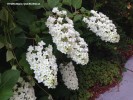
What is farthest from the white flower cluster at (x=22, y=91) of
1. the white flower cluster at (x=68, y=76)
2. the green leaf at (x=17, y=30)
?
the white flower cluster at (x=68, y=76)

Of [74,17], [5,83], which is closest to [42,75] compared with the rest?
[5,83]

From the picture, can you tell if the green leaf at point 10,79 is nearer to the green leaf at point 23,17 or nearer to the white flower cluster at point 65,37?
the white flower cluster at point 65,37

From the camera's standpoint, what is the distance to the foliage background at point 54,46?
80.2 inches

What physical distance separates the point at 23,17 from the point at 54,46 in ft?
0.85

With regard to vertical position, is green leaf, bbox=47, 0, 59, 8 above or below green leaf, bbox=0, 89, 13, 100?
above

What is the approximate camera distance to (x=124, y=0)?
3.69 meters

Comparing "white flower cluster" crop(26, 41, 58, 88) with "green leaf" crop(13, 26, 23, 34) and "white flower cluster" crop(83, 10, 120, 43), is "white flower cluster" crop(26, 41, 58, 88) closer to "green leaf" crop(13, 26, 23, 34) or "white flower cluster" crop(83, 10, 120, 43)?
"green leaf" crop(13, 26, 23, 34)

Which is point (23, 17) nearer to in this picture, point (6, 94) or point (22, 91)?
point (22, 91)

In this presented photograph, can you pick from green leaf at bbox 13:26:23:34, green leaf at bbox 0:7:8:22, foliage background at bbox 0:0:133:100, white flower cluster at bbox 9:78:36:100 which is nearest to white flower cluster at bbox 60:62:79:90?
foliage background at bbox 0:0:133:100

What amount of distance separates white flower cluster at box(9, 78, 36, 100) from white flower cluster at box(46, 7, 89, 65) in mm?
328

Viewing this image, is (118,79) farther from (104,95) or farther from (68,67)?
(68,67)

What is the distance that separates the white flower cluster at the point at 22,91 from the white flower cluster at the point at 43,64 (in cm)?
18

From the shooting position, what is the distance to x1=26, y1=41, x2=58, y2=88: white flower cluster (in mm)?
1849

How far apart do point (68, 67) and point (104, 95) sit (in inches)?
23.2
